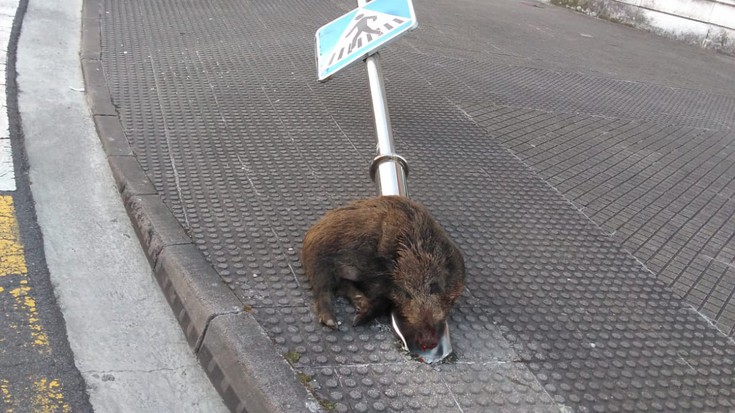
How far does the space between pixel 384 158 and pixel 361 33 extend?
0.78m

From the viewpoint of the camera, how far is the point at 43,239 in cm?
415

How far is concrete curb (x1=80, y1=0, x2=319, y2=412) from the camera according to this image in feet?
10.0

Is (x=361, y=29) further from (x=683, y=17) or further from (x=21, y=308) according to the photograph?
(x=683, y=17)

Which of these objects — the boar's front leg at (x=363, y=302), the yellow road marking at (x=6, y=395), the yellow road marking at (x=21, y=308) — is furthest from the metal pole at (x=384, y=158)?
the yellow road marking at (x=6, y=395)

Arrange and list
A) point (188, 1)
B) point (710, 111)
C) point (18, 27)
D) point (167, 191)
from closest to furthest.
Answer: point (167, 191), point (18, 27), point (710, 111), point (188, 1)

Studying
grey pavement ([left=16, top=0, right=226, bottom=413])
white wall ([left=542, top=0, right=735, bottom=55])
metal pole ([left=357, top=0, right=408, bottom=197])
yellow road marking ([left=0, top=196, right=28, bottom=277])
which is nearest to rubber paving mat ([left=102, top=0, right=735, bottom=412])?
grey pavement ([left=16, top=0, right=226, bottom=413])

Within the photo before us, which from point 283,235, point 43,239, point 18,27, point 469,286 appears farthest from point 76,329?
point 18,27

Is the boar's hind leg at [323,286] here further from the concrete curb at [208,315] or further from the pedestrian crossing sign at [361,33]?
the pedestrian crossing sign at [361,33]

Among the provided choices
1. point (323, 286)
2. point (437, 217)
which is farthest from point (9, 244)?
point (437, 217)

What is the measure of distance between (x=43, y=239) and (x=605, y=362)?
10.3ft

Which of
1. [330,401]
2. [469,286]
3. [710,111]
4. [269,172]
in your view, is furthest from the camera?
[710,111]

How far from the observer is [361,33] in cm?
442

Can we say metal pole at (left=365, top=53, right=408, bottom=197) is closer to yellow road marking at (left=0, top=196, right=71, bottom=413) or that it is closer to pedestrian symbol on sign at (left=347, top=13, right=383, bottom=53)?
pedestrian symbol on sign at (left=347, top=13, right=383, bottom=53)

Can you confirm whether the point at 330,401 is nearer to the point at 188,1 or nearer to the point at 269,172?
the point at 269,172
